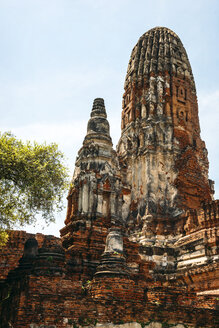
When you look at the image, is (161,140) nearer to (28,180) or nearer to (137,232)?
(137,232)

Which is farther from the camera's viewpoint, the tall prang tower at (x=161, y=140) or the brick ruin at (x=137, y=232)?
the tall prang tower at (x=161, y=140)

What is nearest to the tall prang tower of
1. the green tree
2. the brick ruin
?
the brick ruin

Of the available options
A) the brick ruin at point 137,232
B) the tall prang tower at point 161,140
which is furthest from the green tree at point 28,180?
A: the tall prang tower at point 161,140

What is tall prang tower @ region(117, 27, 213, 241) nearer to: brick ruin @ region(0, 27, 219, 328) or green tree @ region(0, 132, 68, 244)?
brick ruin @ region(0, 27, 219, 328)

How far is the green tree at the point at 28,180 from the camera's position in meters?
12.3

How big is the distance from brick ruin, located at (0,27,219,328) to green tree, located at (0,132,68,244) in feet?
3.27

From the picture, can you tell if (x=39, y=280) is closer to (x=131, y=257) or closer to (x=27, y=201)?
(x=27, y=201)

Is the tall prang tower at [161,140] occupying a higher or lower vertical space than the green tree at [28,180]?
higher

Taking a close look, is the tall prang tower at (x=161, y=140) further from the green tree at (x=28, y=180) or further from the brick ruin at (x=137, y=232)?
the green tree at (x=28, y=180)

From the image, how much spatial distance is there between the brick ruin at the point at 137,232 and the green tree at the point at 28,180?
1.00 metres

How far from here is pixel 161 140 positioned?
2500 cm

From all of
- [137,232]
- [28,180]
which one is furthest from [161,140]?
[28,180]

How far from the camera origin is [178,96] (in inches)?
1084

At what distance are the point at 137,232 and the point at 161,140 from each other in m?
6.32
